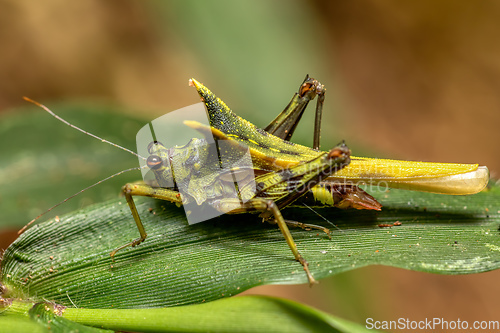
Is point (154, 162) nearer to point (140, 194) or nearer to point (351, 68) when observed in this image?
point (140, 194)

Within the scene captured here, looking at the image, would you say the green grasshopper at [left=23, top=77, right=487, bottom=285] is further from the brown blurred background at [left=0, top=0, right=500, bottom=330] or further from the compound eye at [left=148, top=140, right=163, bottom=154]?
the brown blurred background at [left=0, top=0, right=500, bottom=330]

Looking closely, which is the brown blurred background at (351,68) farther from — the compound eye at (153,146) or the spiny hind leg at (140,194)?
the spiny hind leg at (140,194)

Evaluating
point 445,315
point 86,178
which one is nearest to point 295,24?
point 86,178

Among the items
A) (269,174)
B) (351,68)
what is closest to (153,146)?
(269,174)

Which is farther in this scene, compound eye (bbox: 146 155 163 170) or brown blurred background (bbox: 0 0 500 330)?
brown blurred background (bbox: 0 0 500 330)

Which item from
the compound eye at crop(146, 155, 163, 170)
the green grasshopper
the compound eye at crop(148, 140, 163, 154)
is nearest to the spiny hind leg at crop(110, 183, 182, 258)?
the green grasshopper

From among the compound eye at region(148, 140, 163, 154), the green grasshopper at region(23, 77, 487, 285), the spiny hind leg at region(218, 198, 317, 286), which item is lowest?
the spiny hind leg at region(218, 198, 317, 286)

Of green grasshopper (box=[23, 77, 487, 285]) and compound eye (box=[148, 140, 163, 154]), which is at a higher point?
compound eye (box=[148, 140, 163, 154])

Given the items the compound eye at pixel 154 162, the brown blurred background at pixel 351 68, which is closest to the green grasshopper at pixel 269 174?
the compound eye at pixel 154 162
